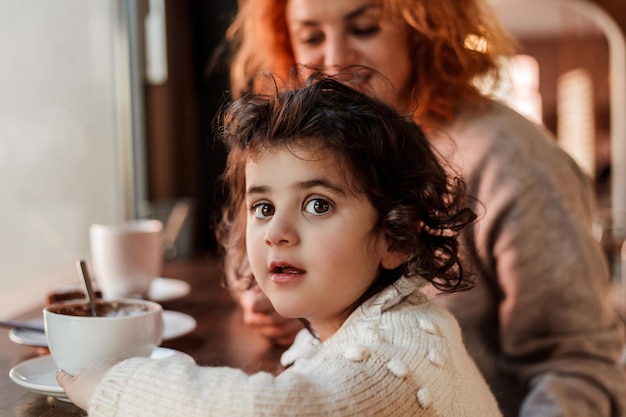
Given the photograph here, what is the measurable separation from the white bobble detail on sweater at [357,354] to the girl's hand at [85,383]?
0.22 metres

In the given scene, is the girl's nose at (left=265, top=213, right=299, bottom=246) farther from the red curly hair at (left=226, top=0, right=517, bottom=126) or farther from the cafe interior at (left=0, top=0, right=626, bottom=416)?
the red curly hair at (left=226, top=0, right=517, bottom=126)

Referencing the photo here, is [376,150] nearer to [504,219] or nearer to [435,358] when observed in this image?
[435,358]

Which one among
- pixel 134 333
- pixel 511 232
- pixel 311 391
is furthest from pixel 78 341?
pixel 511 232

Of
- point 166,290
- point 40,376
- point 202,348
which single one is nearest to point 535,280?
point 202,348

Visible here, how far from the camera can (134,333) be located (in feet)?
2.71

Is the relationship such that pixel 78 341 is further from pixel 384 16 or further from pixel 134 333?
pixel 384 16

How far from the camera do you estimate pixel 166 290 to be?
1.47m

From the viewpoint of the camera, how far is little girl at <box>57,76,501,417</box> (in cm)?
66

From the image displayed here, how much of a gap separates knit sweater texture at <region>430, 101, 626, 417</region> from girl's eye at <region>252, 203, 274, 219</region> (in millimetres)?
490

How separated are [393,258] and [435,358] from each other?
145mm

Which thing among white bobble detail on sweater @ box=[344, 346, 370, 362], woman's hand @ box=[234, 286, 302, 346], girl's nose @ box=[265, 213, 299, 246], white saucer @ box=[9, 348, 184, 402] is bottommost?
woman's hand @ box=[234, 286, 302, 346]

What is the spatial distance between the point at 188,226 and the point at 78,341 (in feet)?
4.90

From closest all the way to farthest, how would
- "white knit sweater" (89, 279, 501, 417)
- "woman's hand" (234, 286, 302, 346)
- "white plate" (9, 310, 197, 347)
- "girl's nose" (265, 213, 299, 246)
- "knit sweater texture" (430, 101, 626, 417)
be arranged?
"white knit sweater" (89, 279, 501, 417)
"girl's nose" (265, 213, 299, 246)
"white plate" (9, 310, 197, 347)
"woman's hand" (234, 286, 302, 346)
"knit sweater texture" (430, 101, 626, 417)

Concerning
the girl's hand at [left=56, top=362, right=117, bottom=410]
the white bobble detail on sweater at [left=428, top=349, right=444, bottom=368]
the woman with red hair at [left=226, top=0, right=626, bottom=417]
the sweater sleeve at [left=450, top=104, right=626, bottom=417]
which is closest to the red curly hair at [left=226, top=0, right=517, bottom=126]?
the woman with red hair at [left=226, top=0, right=626, bottom=417]
